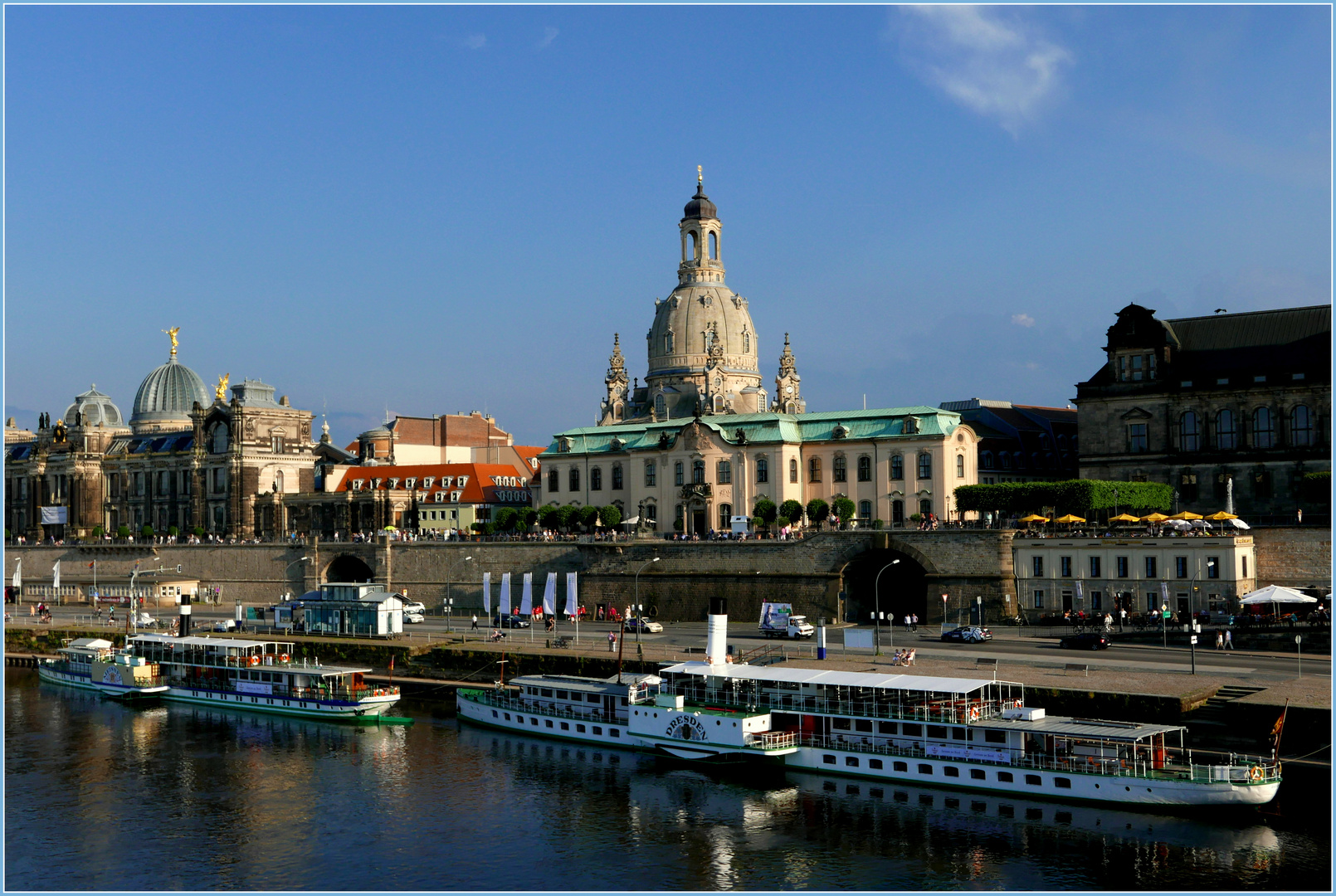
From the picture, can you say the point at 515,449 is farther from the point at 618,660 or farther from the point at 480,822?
the point at 480,822

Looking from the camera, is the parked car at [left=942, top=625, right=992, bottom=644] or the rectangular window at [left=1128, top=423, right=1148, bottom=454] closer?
the parked car at [left=942, top=625, right=992, bottom=644]

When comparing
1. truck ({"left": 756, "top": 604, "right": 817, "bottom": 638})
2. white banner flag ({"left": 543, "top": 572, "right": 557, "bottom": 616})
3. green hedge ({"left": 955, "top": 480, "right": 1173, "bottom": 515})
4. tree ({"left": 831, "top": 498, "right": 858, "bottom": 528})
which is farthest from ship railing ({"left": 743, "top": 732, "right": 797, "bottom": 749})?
tree ({"left": 831, "top": 498, "right": 858, "bottom": 528})

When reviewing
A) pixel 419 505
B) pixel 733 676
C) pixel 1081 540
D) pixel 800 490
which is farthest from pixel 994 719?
pixel 419 505

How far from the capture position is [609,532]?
105 m

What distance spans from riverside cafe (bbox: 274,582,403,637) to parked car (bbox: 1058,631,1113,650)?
41.5 metres

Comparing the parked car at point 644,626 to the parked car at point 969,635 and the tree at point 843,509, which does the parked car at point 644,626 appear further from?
the parked car at point 969,635

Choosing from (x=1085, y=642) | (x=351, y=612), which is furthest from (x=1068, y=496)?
(x=351, y=612)

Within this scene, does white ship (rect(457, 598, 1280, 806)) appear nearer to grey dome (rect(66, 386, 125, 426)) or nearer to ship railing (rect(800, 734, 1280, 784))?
ship railing (rect(800, 734, 1280, 784))

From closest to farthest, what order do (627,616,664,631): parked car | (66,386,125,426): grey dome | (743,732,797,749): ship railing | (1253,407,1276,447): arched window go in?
(743,732,797,749): ship railing → (627,616,664,631): parked car → (1253,407,1276,447): arched window → (66,386,125,426): grey dome

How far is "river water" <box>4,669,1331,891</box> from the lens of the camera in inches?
1633

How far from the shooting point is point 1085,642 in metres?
68.8

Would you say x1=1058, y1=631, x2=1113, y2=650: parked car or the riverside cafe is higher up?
the riverside cafe

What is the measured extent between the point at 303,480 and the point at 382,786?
330 ft

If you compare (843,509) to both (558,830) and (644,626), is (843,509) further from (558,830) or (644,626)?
(558,830)
